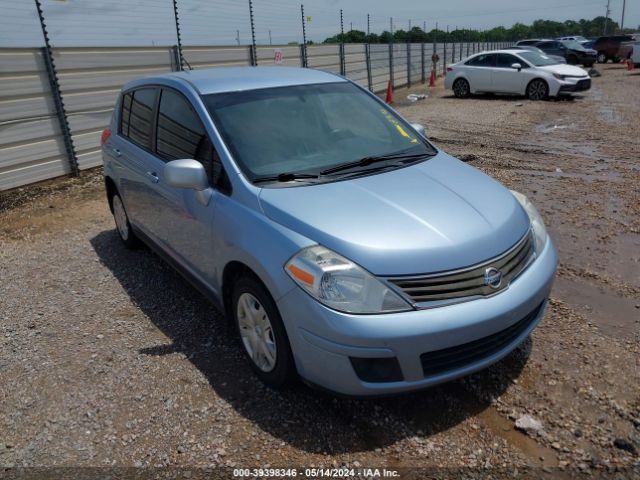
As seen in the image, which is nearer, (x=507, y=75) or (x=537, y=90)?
(x=537, y=90)

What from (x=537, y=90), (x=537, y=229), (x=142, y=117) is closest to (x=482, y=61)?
(x=537, y=90)

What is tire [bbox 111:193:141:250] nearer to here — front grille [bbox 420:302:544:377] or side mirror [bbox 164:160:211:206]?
side mirror [bbox 164:160:211:206]

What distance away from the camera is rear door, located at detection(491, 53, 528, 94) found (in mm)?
15922

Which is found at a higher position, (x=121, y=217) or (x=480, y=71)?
(x=480, y=71)

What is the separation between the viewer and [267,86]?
12.1 feet

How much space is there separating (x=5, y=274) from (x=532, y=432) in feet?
15.8

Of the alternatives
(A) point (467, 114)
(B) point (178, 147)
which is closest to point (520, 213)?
(B) point (178, 147)

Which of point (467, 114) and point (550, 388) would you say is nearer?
point (550, 388)

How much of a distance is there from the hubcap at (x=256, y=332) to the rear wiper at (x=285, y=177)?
67cm

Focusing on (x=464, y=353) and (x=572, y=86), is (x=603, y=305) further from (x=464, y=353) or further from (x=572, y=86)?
(x=572, y=86)

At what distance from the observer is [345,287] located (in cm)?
245

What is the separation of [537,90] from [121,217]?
14.1 metres

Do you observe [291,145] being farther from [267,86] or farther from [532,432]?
[532,432]

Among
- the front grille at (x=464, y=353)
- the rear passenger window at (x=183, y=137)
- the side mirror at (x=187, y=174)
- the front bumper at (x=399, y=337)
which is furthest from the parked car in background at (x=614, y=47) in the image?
the side mirror at (x=187, y=174)
